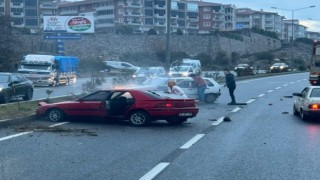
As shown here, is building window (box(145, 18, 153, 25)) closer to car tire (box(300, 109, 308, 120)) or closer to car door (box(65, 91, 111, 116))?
car tire (box(300, 109, 308, 120))

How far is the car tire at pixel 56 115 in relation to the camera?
68.3ft

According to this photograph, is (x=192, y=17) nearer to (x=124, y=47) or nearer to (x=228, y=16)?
(x=228, y=16)

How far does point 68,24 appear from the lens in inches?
3233

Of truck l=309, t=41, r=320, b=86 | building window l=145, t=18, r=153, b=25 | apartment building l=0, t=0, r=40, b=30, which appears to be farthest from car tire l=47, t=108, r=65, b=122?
building window l=145, t=18, r=153, b=25

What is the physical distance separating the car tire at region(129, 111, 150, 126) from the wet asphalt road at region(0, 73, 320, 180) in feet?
1.12

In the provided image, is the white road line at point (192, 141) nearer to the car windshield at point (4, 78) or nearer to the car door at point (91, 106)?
the car door at point (91, 106)

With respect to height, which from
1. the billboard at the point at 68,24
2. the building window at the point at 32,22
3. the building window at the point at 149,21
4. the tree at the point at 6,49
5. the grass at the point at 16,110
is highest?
the building window at the point at 149,21

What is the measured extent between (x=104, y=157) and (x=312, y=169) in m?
4.01

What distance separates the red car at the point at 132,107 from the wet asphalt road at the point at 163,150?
358 mm

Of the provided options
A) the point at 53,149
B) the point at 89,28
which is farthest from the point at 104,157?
the point at 89,28

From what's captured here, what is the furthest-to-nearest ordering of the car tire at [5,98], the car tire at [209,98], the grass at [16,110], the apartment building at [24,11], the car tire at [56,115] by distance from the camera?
the apartment building at [24,11], the car tire at [209,98], the car tire at [5,98], the grass at [16,110], the car tire at [56,115]

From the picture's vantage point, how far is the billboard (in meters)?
80.2

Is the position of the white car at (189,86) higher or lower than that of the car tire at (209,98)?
higher

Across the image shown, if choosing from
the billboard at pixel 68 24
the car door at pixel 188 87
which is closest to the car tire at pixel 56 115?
the car door at pixel 188 87
